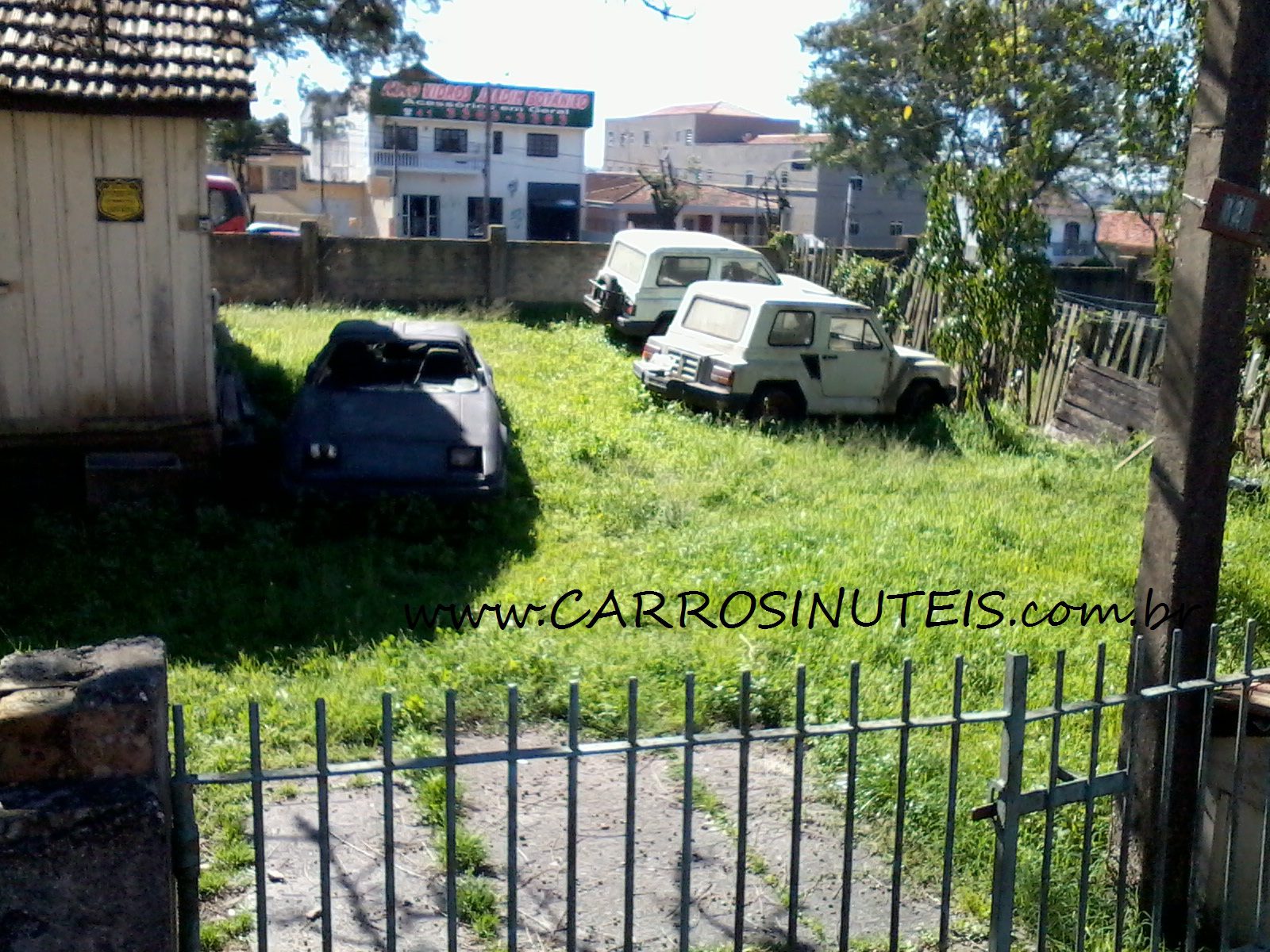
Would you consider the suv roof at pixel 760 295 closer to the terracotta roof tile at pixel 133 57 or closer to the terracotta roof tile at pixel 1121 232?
the terracotta roof tile at pixel 133 57

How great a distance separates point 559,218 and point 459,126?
499 cm

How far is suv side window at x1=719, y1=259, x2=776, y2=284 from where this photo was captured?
1942 cm

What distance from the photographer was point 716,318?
15.2 metres

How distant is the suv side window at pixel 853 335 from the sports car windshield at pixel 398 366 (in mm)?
5043

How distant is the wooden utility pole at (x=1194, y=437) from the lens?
4.29 meters

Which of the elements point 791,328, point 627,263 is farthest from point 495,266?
point 791,328

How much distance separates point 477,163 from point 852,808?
162 feet

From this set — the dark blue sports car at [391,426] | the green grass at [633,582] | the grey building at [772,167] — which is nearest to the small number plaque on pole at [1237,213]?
the green grass at [633,582]

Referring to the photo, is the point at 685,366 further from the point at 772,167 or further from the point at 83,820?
the point at 772,167

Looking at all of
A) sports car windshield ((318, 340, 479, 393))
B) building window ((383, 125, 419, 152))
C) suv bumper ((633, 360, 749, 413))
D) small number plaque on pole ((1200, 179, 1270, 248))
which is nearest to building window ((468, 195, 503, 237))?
building window ((383, 125, 419, 152))

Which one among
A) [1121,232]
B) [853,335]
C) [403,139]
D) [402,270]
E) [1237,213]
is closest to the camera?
[1237,213]

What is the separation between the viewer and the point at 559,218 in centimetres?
5256

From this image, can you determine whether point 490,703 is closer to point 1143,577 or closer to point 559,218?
point 1143,577

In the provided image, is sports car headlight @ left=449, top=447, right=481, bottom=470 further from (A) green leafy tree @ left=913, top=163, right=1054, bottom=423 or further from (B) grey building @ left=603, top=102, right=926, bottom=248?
(B) grey building @ left=603, top=102, right=926, bottom=248
